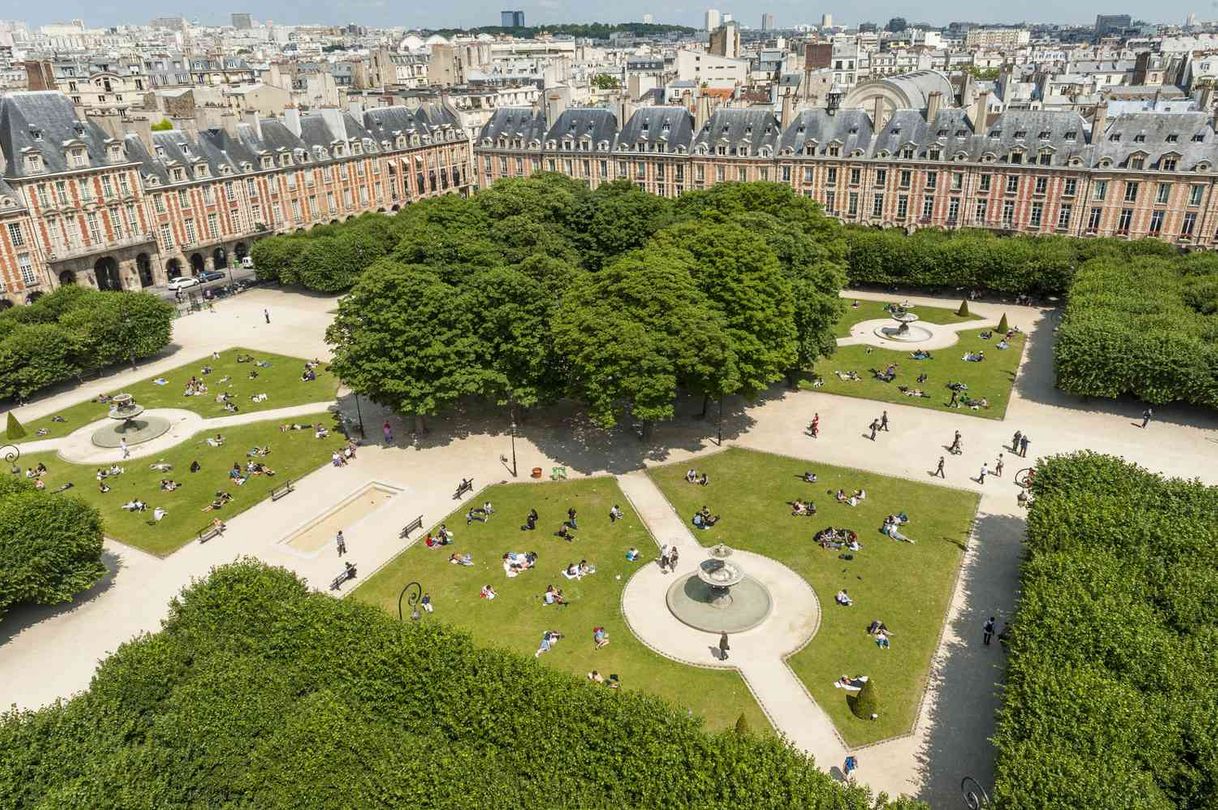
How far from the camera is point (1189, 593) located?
32.5 m

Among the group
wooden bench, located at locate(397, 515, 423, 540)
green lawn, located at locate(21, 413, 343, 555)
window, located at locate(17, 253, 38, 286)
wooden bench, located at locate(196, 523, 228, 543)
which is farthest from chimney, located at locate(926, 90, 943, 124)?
window, located at locate(17, 253, 38, 286)

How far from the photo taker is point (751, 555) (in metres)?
45.1

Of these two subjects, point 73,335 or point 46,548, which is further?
point 73,335

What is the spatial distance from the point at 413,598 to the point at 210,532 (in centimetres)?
1583

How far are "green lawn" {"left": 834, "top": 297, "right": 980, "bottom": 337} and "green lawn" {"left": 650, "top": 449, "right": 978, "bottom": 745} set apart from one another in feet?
104

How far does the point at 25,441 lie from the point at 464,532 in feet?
132

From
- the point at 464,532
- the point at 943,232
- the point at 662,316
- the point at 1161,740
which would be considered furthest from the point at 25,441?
the point at 943,232

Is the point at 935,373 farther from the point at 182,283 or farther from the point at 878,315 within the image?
the point at 182,283

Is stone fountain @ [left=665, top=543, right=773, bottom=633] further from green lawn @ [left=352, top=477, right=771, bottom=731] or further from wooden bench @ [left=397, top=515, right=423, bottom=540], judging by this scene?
wooden bench @ [left=397, top=515, right=423, bottom=540]

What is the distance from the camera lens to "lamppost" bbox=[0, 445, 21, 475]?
190 ft

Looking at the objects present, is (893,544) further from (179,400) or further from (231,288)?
(231,288)

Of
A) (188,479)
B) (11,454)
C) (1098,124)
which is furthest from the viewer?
(1098,124)

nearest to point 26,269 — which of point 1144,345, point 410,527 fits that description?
point 410,527

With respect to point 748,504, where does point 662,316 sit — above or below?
above
